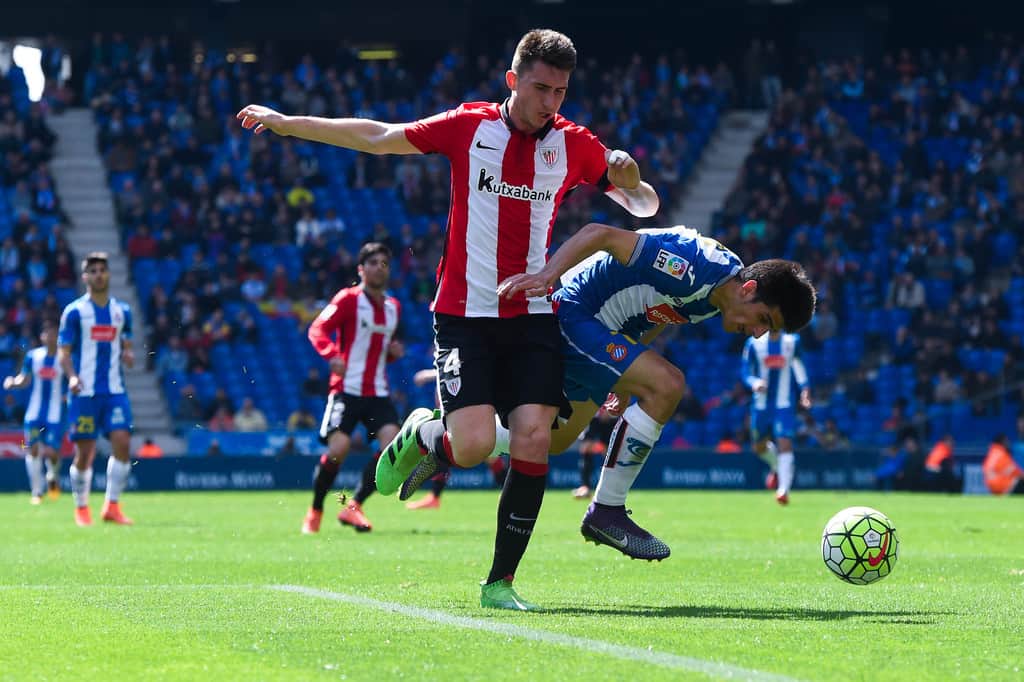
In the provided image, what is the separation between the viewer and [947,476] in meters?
25.8

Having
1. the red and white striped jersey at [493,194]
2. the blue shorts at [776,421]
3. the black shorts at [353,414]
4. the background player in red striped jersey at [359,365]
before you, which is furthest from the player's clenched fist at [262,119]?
the blue shorts at [776,421]

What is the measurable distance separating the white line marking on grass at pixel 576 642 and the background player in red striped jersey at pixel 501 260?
18.9 inches

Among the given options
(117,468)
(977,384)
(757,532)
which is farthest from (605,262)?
(977,384)

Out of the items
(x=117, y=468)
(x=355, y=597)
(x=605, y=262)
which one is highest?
(x=605, y=262)

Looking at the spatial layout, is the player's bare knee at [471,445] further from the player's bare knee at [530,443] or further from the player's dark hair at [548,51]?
the player's dark hair at [548,51]

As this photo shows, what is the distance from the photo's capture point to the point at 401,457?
8.44 meters

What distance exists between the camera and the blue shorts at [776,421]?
2103 centimetres

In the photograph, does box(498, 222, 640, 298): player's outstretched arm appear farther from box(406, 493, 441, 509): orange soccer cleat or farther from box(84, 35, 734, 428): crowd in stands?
box(84, 35, 734, 428): crowd in stands

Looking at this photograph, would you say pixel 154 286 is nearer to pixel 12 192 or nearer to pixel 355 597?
pixel 12 192

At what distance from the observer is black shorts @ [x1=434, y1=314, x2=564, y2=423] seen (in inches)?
297

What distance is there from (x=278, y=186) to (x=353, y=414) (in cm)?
1868

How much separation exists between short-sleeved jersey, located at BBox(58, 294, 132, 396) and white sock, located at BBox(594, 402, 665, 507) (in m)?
8.46

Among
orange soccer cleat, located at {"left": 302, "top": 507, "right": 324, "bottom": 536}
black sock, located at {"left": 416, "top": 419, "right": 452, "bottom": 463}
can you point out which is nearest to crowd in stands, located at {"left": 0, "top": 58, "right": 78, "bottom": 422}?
orange soccer cleat, located at {"left": 302, "top": 507, "right": 324, "bottom": 536}

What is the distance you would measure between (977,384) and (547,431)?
2159cm
